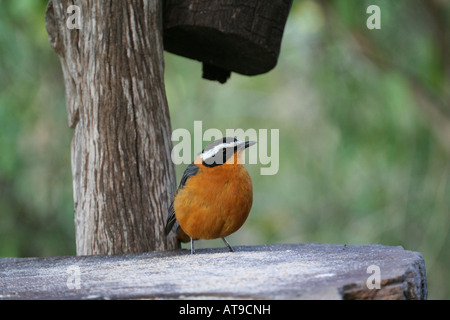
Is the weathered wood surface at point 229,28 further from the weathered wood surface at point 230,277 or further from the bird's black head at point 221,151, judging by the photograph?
the weathered wood surface at point 230,277

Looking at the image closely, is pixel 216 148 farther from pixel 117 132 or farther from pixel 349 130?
pixel 349 130

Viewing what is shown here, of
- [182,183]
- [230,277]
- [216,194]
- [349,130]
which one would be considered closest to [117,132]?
[182,183]

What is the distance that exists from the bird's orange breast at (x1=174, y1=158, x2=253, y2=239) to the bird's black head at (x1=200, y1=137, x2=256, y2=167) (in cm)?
5

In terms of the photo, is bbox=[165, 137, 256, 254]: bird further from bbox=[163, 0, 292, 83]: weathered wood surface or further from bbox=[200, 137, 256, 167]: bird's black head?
bbox=[163, 0, 292, 83]: weathered wood surface

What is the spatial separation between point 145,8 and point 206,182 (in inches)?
53.4

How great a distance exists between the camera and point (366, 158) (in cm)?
871

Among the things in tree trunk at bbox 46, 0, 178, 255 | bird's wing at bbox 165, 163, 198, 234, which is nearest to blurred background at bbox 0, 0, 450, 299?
tree trunk at bbox 46, 0, 178, 255

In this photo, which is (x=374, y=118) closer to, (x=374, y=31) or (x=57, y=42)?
(x=374, y=31)

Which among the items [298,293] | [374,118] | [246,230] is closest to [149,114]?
[298,293]

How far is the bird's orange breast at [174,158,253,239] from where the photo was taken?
12.6 ft

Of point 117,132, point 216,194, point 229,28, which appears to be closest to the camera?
point 216,194

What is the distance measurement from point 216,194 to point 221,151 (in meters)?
Answer: 0.29

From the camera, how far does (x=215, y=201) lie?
3.85 m

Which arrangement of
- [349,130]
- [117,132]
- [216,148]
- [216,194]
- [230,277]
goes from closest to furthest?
[230,277]
[216,194]
[216,148]
[117,132]
[349,130]
